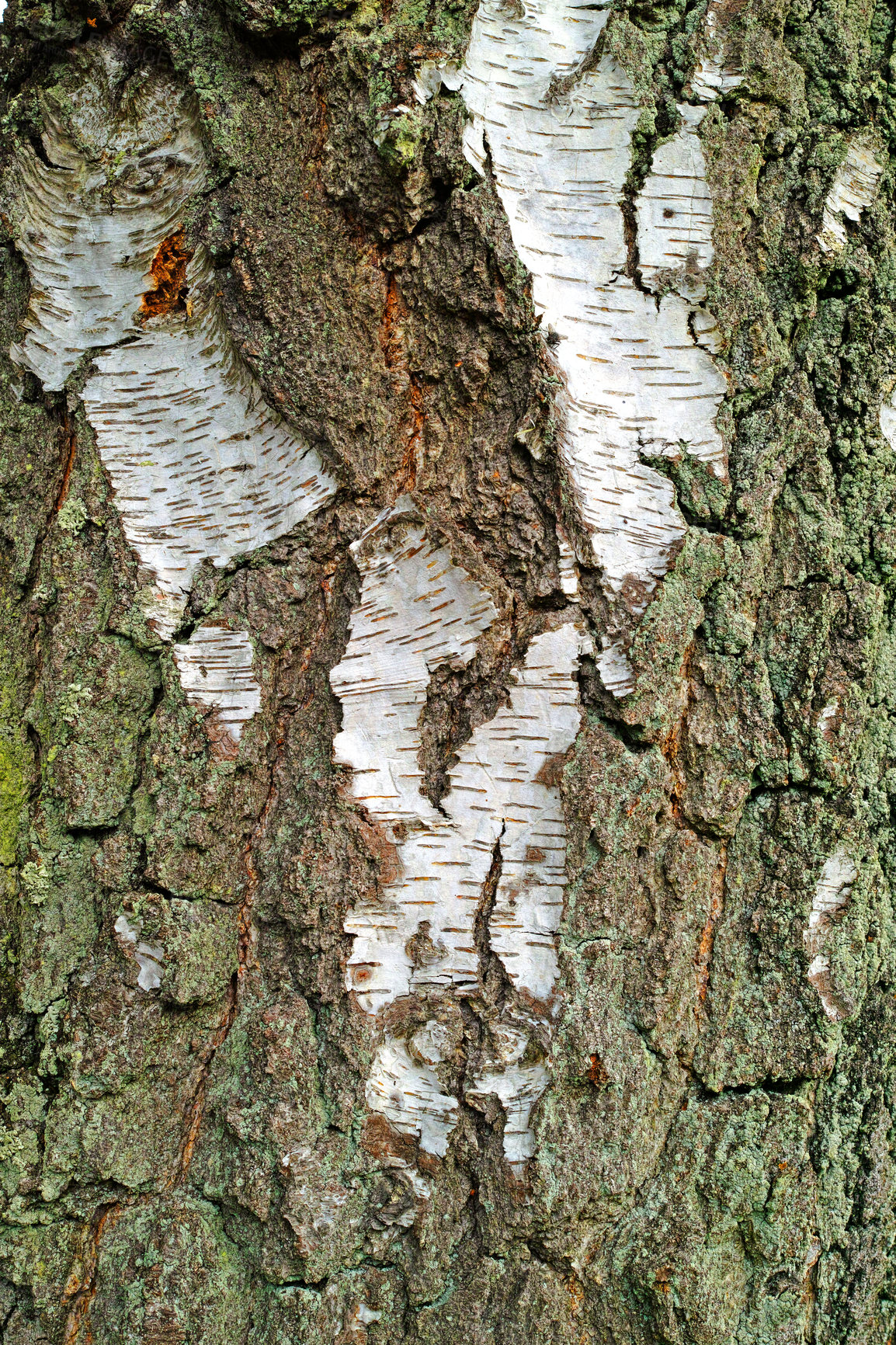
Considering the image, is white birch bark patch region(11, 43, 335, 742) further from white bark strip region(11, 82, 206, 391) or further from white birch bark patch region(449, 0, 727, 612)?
white birch bark patch region(449, 0, 727, 612)

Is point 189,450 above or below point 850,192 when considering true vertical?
below

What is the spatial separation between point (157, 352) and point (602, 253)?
80 cm

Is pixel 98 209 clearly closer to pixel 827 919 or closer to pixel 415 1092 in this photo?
pixel 415 1092

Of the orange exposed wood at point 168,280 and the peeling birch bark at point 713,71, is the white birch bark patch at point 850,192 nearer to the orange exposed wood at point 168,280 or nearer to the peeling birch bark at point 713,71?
the peeling birch bark at point 713,71

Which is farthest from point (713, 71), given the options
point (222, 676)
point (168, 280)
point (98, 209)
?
point (222, 676)

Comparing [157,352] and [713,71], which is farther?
[157,352]

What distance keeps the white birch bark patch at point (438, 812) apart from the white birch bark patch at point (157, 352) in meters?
0.21

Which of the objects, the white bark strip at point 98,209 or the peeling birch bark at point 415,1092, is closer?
the peeling birch bark at point 415,1092

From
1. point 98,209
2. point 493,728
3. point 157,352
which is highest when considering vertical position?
point 98,209

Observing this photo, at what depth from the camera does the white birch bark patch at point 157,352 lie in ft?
4.81

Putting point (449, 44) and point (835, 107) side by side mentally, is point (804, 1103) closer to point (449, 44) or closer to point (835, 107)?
point (835, 107)

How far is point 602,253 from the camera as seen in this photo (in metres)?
1.38

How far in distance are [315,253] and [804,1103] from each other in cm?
158

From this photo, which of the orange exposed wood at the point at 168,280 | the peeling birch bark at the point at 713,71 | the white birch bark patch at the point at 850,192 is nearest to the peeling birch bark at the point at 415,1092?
the orange exposed wood at the point at 168,280
